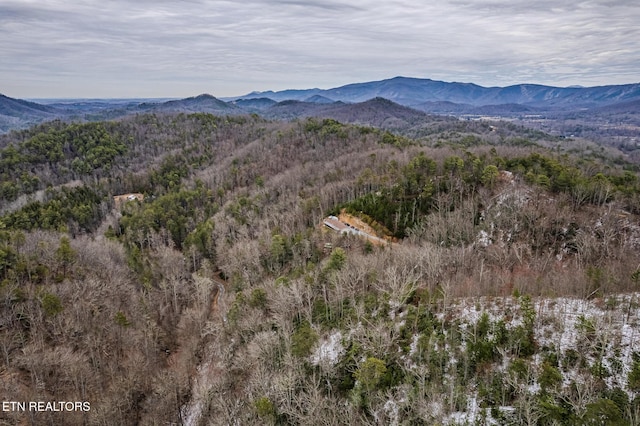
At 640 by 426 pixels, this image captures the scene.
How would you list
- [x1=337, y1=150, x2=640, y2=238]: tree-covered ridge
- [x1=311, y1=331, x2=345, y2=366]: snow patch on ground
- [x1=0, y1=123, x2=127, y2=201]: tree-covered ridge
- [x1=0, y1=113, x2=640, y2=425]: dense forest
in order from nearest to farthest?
[x1=0, y1=113, x2=640, y2=425]: dense forest, [x1=311, y1=331, x2=345, y2=366]: snow patch on ground, [x1=337, y1=150, x2=640, y2=238]: tree-covered ridge, [x1=0, y1=123, x2=127, y2=201]: tree-covered ridge

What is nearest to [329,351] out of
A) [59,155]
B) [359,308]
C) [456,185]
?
[359,308]

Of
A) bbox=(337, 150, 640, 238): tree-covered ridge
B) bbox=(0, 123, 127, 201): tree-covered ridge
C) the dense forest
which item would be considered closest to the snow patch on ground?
the dense forest

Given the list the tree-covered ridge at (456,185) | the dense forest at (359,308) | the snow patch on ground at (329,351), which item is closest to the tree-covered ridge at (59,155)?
the dense forest at (359,308)

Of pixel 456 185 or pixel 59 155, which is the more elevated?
pixel 59 155

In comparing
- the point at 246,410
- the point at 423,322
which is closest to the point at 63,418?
the point at 246,410

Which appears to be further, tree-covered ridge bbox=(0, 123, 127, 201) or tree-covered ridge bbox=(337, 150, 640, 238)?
tree-covered ridge bbox=(0, 123, 127, 201)

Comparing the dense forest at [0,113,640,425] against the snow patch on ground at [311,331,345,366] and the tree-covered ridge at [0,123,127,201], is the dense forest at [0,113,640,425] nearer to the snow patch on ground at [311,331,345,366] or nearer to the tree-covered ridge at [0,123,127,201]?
the snow patch on ground at [311,331,345,366]

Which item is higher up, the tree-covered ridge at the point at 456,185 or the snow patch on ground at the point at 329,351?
the tree-covered ridge at the point at 456,185

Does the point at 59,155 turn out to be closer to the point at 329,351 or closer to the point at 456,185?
the point at 456,185

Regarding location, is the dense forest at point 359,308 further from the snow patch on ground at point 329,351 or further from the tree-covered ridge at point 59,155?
the tree-covered ridge at point 59,155
